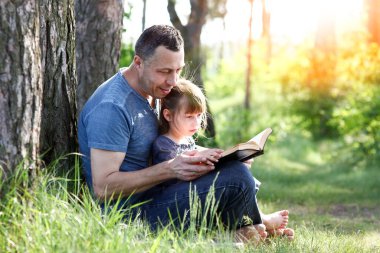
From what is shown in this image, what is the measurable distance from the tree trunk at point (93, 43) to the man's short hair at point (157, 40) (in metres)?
1.94

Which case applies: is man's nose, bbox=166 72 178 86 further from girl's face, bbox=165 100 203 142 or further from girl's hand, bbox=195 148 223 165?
girl's hand, bbox=195 148 223 165

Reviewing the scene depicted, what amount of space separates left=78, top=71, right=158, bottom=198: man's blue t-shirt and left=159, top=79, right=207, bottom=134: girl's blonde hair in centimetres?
8

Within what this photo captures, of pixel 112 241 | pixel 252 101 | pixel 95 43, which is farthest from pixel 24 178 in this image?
pixel 252 101

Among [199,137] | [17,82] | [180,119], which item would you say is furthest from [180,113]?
[199,137]

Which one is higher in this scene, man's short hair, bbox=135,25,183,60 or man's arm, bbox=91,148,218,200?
man's short hair, bbox=135,25,183,60

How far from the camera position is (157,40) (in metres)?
4.57

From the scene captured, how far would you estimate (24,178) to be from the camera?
146 inches

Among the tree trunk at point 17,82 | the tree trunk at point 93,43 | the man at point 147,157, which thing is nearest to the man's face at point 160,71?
the man at point 147,157

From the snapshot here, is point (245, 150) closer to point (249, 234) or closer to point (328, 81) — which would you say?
point (249, 234)

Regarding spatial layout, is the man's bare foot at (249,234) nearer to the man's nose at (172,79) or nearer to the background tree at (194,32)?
the man's nose at (172,79)

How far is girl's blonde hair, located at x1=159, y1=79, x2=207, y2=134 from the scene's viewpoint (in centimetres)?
479

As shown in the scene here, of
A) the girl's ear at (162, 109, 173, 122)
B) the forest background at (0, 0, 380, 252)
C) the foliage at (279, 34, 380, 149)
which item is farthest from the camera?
the foliage at (279, 34, 380, 149)

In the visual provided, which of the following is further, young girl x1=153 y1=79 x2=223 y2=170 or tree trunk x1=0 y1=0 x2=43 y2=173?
young girl x1=153 y1=79 x2=223 y2=170

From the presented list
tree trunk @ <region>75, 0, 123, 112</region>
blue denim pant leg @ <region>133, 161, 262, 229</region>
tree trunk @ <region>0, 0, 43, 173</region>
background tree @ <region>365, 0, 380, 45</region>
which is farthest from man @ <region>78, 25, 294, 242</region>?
background tree @ <region>365, 0, 380, 45</region>
